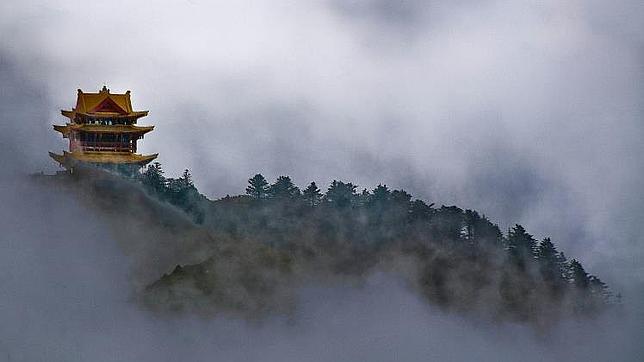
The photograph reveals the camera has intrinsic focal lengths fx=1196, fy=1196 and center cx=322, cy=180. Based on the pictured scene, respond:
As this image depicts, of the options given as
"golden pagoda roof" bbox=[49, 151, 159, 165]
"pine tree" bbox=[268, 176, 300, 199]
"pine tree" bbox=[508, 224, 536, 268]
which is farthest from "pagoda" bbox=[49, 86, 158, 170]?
"pine tree" bbox=[508, 224, 536, 268]

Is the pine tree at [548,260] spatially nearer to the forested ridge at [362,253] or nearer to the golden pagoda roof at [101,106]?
the forested ridge at [362,253]

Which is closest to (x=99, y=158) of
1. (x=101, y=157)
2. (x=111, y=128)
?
(x=101, y=157)

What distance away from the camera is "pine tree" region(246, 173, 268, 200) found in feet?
530

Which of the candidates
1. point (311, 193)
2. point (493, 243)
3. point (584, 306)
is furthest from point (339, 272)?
point (584, 306)

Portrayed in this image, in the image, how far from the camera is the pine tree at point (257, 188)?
16150 cm

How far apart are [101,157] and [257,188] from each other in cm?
2691

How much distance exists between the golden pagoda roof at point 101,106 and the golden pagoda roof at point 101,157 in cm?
498

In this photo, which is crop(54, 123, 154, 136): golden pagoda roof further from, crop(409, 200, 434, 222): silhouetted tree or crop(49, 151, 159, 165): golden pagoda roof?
crop(409, 200, 434, 222): silhouetted tree

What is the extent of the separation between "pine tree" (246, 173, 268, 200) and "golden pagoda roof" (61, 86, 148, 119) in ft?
81.6

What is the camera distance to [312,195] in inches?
6432

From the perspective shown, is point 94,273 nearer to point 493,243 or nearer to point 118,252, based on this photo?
point 118,252

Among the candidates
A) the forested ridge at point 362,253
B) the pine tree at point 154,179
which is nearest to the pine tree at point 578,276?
the forested ridge at point 362,253

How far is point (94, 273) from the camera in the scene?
137 m

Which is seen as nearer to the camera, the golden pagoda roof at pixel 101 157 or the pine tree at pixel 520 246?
the golden pagoda roof at pixel 101 157
